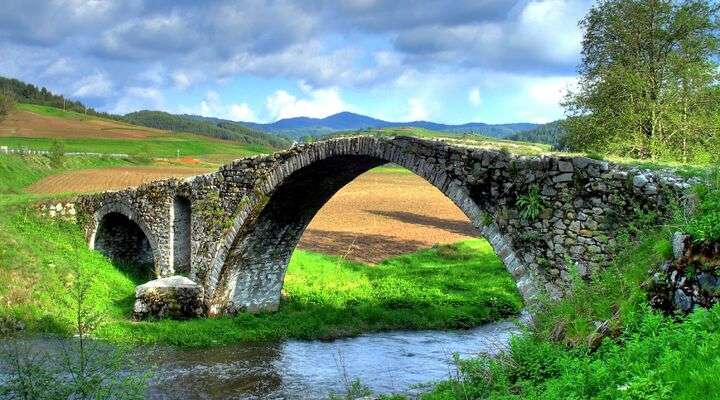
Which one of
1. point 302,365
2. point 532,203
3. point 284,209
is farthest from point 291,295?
point 532,203

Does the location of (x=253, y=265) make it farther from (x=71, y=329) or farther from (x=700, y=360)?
(x=700, y=360)

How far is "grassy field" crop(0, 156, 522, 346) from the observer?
17.1m

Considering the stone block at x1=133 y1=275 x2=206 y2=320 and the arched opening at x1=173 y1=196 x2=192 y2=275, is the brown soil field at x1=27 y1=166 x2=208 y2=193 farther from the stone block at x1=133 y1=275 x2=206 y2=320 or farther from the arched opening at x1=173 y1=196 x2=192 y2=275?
the stone block at x1=133 y1=275 x2=206 y2=320

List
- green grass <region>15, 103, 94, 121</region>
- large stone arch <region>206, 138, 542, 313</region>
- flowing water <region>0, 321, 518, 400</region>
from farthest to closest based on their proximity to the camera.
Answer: green grass <region>15, 103, 94, 121</region> < flowing water <region>0, 321, 518, 400</region> < large stone arch <region>206, 138, 542, 313</region>

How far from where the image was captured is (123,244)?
2375 cm

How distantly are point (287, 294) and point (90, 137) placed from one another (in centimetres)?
7302

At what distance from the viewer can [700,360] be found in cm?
498

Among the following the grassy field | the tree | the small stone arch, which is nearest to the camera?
the grassy field

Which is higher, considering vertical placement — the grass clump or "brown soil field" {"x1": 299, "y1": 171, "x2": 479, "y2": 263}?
→ "brown soil field" {"x1": 299, "y1": 171, "x2": 479, "y2": 263}

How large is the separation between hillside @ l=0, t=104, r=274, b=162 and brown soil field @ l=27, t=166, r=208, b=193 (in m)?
20.7

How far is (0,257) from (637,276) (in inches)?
730

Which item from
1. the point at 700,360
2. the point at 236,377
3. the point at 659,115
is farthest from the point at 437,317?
the point at 700,360

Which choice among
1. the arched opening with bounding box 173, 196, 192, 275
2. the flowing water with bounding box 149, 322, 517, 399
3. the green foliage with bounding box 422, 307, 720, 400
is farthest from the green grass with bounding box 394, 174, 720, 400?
the arched opening with bounding box 173, 196, 192, 275

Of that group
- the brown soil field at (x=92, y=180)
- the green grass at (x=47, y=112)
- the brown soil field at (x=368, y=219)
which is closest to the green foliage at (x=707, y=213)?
the brown soil field at (x=368, y=219)
